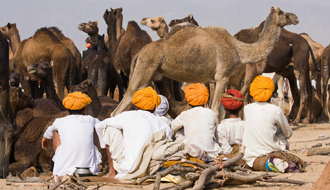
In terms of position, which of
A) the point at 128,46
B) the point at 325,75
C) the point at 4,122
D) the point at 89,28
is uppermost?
the point at 89,28

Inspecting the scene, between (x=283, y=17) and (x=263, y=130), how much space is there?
16.4 ft

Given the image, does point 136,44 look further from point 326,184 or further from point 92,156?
point 326,184

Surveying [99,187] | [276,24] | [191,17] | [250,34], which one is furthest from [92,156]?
[250,34]

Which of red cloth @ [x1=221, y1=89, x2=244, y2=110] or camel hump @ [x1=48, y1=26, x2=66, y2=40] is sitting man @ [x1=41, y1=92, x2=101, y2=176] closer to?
red cloth @ [x1=221, y1=89, x2=244, y2=110]

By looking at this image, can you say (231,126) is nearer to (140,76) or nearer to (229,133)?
(229,133)

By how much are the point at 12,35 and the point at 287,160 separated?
48.2ft

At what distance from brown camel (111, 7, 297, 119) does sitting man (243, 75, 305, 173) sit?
3.05 meters

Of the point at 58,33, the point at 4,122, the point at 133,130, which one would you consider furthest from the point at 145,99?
the point at 58,33

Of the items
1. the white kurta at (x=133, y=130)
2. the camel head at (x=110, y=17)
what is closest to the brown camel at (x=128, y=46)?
the camel head at (x=110, y=17)

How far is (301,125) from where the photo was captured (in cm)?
1373

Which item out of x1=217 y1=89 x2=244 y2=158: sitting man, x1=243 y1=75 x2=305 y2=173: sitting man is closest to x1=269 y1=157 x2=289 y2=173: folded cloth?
x1=243 y1=75 x2=305 y2=173: sitting man

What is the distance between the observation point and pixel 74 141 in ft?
19.7

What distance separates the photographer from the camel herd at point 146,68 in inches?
309

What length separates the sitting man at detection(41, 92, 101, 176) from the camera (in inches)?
234
